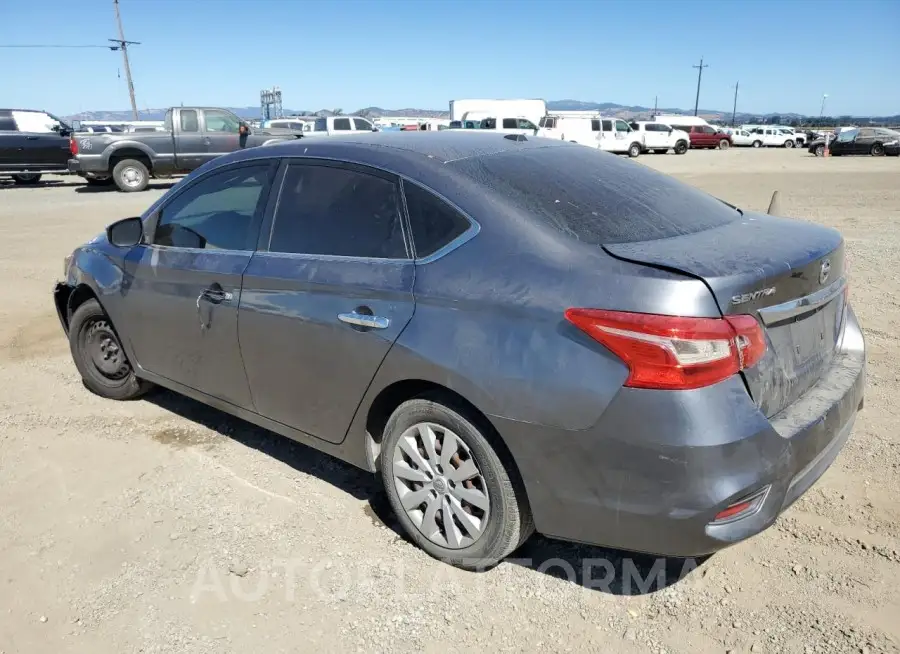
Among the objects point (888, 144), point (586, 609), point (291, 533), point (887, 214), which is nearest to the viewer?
point (586, 609)

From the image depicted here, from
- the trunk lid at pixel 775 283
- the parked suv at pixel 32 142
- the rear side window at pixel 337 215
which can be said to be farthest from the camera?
the parked suv at pixel 32 142

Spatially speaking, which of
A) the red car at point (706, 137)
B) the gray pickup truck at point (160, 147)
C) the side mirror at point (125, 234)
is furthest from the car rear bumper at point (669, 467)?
the red car at point (706, 137)

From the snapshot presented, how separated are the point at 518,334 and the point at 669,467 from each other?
25.9 inches

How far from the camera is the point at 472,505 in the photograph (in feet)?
8.94

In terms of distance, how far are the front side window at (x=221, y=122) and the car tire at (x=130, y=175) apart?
2.02 m

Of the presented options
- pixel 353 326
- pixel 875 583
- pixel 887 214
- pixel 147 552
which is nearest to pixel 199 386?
pixel 147 552

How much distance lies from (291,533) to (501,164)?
1914mm

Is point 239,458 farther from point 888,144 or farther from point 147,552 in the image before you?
point 888,144

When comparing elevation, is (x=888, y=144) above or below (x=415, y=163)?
below

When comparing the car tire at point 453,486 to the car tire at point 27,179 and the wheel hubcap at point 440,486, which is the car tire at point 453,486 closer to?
the wheel hubcap at point 440,486

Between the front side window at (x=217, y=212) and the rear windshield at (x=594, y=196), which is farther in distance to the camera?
the front side window at (x=217, y=212)

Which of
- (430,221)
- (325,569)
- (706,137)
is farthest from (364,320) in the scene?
(706,137)

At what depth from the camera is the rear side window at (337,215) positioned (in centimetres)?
292

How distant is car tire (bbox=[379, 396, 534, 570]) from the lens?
259cm
